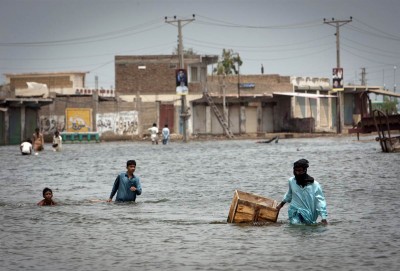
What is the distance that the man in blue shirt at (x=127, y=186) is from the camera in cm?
1948

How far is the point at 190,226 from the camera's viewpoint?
17.4m

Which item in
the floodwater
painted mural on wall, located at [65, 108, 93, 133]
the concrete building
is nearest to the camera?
the floodwater

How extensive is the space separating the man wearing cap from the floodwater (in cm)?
30

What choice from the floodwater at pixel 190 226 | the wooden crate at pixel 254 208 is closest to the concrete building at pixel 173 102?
the floodwater at pixel 190 226

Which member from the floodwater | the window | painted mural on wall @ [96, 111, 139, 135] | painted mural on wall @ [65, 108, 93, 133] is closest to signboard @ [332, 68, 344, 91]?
the window

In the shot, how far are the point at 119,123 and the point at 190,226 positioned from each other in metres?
56.9

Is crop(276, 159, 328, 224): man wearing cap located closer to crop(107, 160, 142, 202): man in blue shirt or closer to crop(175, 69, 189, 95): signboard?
crop(107, 160, 142, 202): man in blue shirt

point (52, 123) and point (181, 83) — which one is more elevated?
point (181, 83)

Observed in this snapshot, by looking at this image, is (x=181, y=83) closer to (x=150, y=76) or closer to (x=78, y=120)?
(x=78, y=120)

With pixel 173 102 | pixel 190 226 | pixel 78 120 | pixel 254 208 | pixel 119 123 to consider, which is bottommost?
pixel 190 226

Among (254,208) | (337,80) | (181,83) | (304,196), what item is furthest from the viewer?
(337,80)

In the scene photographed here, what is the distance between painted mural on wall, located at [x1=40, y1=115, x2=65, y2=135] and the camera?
7231 centimetres

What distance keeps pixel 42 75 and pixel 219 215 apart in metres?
70.6

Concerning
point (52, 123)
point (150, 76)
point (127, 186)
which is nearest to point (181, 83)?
point (52, 123)
